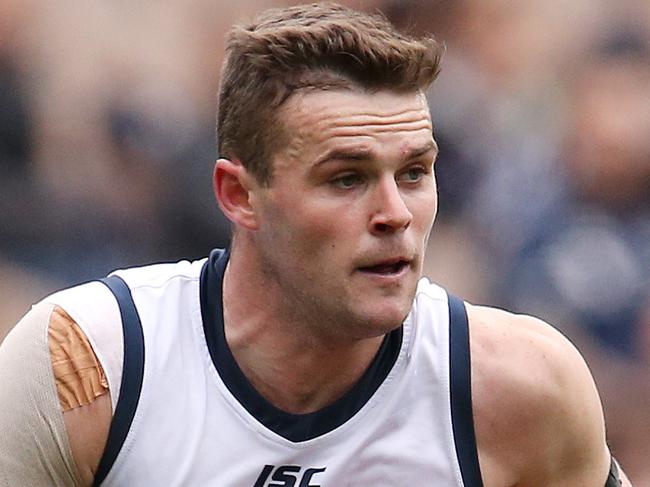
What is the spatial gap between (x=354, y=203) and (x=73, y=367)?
2.19 ft

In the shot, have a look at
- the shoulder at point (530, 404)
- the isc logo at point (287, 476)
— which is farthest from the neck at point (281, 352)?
the shoulder at point (530, 404)

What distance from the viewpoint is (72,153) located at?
4.89m

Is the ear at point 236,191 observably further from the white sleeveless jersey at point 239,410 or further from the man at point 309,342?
the white sleeveless jersey at point 239,410

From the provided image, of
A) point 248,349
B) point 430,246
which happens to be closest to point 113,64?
point 430,246

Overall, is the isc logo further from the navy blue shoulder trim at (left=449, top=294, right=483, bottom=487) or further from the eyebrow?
the eyebrow

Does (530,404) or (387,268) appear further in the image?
(530,404)

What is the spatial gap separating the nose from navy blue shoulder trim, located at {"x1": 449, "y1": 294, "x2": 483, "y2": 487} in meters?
0.39

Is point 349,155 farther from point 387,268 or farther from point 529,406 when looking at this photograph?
point 529,406

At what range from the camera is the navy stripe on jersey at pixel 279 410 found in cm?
276

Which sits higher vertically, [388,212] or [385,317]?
[388,212]

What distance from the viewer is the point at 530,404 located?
2.75m

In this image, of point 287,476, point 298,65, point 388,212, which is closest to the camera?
point 388,212

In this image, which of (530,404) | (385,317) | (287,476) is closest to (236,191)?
(385,317)

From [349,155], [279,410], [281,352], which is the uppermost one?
[349,155]
